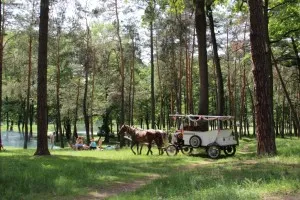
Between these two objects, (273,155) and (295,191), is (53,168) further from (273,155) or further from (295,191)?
(295,191)

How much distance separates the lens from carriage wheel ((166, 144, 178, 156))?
20.5m

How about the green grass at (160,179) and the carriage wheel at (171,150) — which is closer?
the green grass at (160,179)

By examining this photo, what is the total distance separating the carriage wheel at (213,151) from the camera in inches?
731

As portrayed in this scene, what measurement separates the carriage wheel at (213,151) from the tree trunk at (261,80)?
5.93 m

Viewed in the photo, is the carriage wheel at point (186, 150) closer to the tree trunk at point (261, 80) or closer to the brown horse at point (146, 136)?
the brown horse at point (146, 136)

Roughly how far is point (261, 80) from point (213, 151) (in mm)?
6799

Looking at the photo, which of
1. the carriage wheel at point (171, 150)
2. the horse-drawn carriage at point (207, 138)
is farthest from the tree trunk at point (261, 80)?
the carriage wheel at point (171, 150)

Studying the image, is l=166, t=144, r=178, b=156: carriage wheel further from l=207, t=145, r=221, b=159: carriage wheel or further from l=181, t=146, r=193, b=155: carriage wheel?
l=207, t=145, r=221, b=159: carriage wheel

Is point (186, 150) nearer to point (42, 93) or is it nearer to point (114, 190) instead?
point (42, 93)

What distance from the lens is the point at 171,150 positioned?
20.8 metres

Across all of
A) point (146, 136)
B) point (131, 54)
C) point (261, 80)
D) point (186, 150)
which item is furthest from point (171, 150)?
point (131, 54)

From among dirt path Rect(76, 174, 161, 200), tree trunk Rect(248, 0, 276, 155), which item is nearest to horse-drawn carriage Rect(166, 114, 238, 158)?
tree trunk Rect(248, 0, 276, 155)

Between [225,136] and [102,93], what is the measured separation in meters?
35.8

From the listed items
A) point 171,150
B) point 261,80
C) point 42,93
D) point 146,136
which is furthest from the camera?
point 146,136
